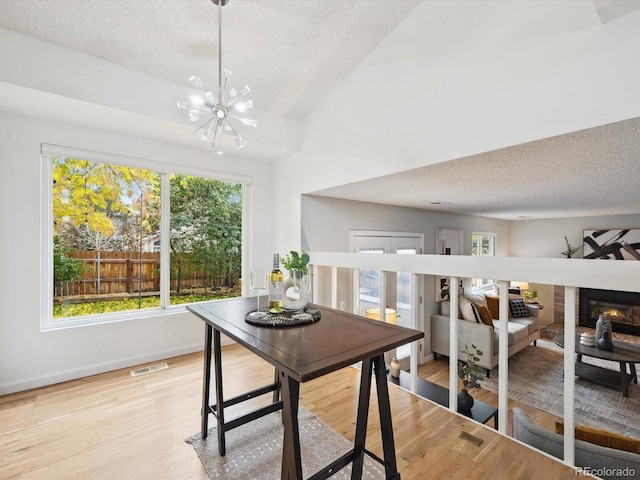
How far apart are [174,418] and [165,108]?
92.1 inches

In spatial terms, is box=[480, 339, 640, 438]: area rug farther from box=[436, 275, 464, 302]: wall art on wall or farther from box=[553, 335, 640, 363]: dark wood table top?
box=[436, 275, 464, 302]: wall art on wall

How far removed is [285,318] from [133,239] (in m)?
2.30

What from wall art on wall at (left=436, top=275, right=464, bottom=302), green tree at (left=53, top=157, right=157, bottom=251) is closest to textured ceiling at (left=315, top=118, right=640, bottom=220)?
wall art on wall at (left=436, top=275, right=464, bottom=302)

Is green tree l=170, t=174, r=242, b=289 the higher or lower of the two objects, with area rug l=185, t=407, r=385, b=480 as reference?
higher

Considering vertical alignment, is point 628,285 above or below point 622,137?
below

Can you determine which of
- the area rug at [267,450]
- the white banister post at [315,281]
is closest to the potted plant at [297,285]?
the area rug at [267,450]

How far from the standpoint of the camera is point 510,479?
140 centimetres

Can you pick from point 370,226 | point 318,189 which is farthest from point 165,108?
point 370,226

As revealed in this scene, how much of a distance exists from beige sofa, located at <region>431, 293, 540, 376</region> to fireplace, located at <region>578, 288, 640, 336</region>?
1.40 m

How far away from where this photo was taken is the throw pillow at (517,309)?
18.2 ft

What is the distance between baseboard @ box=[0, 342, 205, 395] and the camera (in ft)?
7.86

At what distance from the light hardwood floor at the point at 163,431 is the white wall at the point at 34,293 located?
177mm

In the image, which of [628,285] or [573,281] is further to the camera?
[573,281]

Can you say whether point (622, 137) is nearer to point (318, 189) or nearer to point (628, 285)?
point (628, 285)
